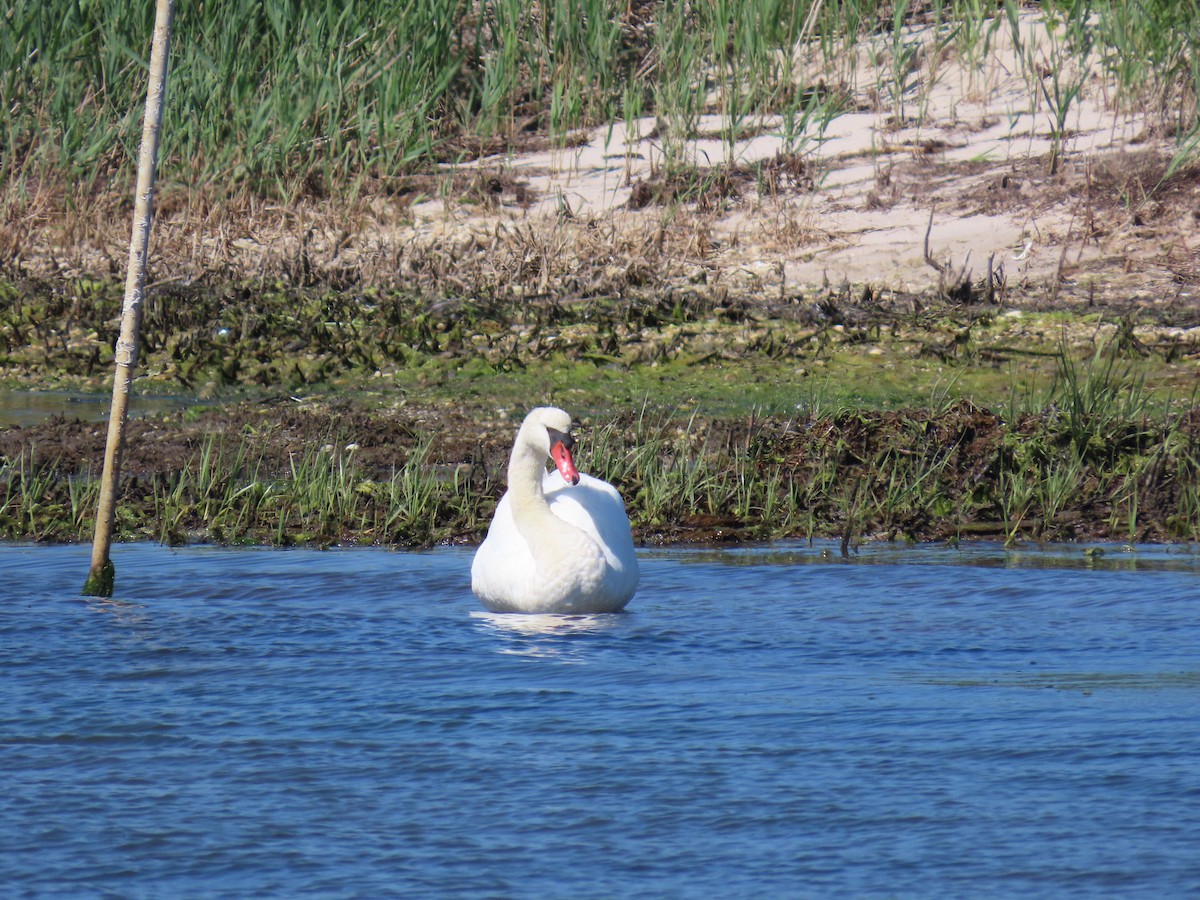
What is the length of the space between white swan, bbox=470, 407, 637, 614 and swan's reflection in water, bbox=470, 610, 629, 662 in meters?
0.05

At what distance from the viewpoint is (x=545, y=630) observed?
706cm

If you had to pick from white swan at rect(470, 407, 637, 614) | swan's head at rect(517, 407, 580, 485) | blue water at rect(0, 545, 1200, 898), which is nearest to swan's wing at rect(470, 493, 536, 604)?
white swan at rect(470, 407, 637, 614)

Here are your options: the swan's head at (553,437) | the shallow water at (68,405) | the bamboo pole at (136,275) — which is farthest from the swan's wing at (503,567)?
the shallow water at (68,405)

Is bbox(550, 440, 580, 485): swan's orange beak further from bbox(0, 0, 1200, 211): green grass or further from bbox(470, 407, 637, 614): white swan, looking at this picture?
bbox(0, 0, 1200, 211): green grass

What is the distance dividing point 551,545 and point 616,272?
631 cm

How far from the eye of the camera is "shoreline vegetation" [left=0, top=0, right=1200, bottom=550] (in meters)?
9.02

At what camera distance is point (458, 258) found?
13.7 meters

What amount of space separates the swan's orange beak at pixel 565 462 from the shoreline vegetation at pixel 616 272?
4.93 feet

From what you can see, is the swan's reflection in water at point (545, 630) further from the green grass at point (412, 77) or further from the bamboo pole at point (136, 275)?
the green grass at point (412, 77)

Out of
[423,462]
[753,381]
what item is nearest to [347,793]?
[423,462]

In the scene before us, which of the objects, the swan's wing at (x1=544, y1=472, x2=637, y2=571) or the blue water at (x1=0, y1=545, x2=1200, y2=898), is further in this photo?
the swan's wing at (x1=544, y1=472, x2=637, y2=571)

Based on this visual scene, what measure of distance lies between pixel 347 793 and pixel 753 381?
22.6 feet

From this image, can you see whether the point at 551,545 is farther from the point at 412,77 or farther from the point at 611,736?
the point at 412,77

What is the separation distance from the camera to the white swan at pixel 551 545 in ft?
23.7
